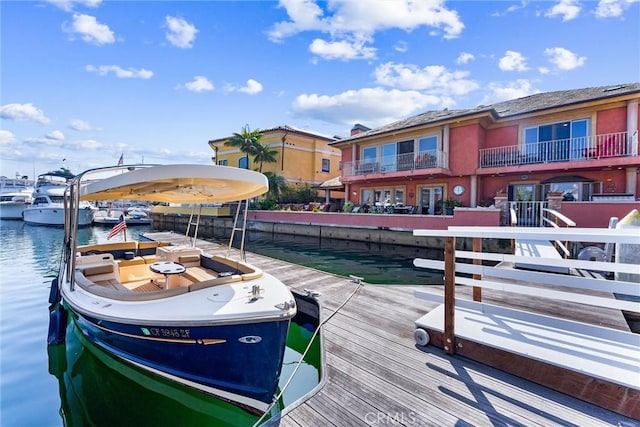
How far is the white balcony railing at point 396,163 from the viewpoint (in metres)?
16.8

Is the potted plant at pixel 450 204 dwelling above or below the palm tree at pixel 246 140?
below

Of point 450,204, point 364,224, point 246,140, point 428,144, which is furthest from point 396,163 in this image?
point 246,140

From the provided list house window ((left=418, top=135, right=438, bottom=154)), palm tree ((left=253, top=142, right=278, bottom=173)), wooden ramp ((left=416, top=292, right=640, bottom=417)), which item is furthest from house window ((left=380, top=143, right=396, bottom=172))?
wooden ramp ((left=416, top=292, right=640, bottom=417))

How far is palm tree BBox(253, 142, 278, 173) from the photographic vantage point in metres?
27.0

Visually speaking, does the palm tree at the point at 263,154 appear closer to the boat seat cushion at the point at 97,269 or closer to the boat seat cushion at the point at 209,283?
the boat seat cushion at the point at 97,269

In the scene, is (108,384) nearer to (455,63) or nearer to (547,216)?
(547,216)

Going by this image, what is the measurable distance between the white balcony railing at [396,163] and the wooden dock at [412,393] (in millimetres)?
13531

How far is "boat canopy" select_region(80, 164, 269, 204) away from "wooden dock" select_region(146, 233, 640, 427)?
2423 mm

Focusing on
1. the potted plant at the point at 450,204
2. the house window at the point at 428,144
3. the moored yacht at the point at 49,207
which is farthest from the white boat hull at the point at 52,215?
the potted plant at the point at 450,204

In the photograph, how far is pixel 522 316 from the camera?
12.0 feet

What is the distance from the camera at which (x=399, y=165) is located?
18.1 metres

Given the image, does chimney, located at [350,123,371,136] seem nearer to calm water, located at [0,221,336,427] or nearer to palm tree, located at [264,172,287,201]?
palm tree, located at [264,172,287,201]

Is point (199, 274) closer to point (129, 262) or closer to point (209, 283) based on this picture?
point (209, 283)

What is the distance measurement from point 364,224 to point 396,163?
4.72 meters
